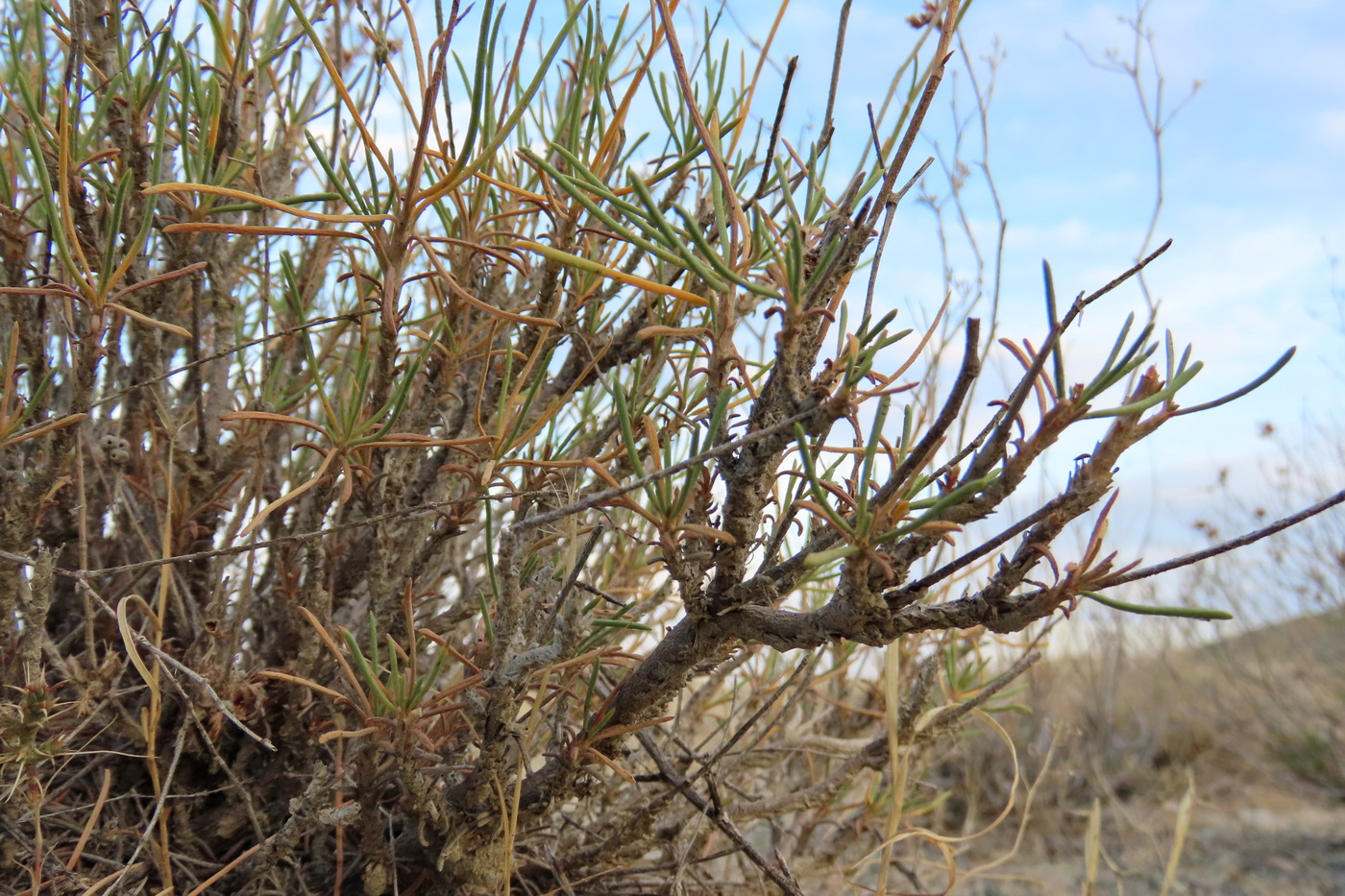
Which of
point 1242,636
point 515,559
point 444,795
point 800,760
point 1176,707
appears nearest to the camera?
point 515,559

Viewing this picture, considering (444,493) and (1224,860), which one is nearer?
(444,493)

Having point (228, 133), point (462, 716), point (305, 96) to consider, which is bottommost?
point (462, 716)

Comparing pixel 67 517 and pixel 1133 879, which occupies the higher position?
pixel 67 517

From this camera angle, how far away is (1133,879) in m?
2.04

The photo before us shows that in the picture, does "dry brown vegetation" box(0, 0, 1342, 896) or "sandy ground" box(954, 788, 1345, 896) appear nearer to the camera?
"dry brown vegetation" box(0, 0, 1342, 896)

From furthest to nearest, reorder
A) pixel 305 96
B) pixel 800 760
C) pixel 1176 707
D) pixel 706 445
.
Result: pixel 1176 707 → pixel 800 760 → pixel 305 96 → pixel 706 445

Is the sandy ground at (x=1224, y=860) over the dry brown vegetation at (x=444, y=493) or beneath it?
beneath

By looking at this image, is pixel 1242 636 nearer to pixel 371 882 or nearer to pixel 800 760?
pixel 800 760

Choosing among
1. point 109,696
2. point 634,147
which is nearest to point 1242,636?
point 634,147

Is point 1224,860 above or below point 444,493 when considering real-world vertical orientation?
below

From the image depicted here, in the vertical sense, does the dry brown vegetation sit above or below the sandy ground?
above

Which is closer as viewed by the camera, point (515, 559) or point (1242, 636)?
point (515, 559)

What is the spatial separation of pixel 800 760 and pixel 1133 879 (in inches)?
54.6

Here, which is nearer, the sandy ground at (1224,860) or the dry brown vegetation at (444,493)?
the dry brown vegetation at (444,493)
